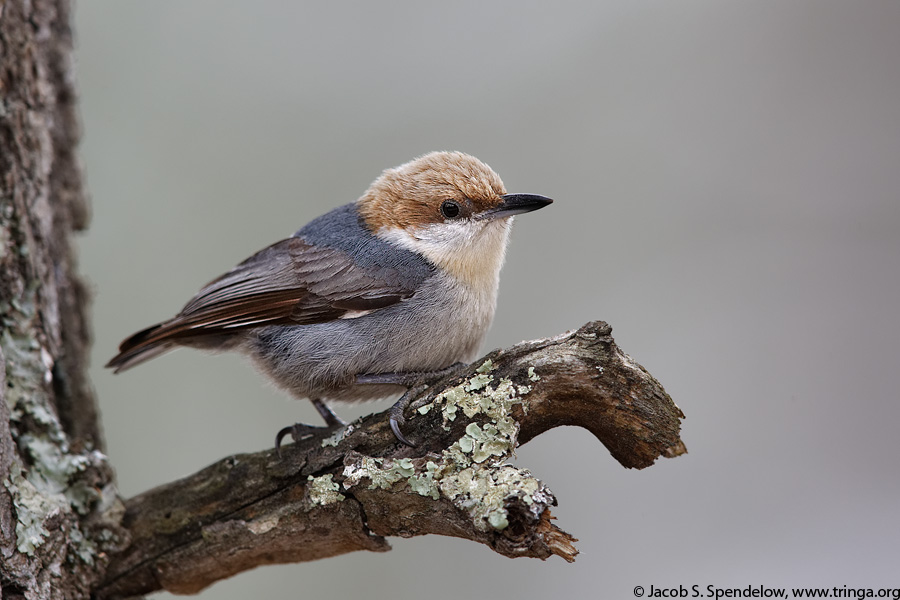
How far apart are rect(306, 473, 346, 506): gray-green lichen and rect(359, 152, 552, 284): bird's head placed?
1.05 metres

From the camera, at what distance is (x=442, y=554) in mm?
4559

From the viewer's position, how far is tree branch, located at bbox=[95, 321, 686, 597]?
2213mm

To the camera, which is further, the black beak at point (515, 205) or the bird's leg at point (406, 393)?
the black beak at point (515, 205)

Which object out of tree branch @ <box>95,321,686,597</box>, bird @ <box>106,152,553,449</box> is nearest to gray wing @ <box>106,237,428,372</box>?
bird @ <box>106,152,553,449</box>

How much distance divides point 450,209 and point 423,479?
138 centimetres

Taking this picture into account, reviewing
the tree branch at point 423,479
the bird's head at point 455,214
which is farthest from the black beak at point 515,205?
the tree branch at point 423,479

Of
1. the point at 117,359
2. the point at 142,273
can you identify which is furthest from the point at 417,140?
the point at 117,359

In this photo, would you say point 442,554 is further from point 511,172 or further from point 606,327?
point 606,327

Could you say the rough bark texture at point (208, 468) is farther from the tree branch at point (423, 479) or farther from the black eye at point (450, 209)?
the black eye at point (450, 209)

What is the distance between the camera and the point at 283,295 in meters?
3.28

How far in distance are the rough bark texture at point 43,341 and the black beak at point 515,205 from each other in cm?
183

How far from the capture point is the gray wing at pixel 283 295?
318 centimetres

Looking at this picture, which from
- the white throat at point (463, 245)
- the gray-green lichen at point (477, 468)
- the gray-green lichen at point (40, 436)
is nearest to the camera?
the gray-green lichen at point (477, 468)

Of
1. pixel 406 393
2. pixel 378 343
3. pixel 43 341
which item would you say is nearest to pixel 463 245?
pixel 378 343
